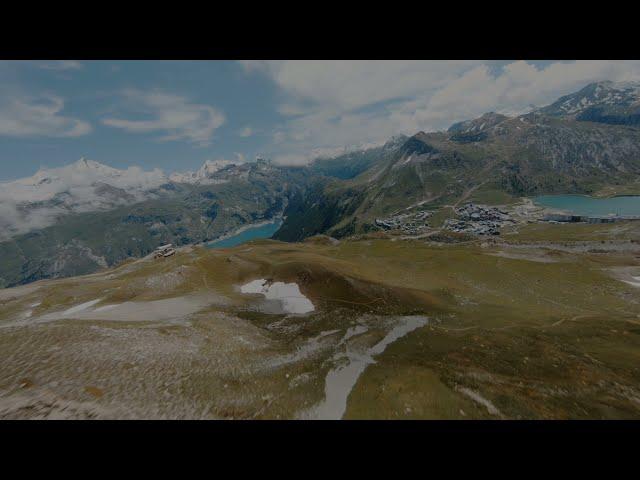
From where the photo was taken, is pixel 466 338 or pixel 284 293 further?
pixel 284 293

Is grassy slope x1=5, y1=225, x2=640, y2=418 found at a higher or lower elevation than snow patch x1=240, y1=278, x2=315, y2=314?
lower

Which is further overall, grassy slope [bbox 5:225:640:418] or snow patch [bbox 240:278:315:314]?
snow patch [bbox 240:278:315:314]

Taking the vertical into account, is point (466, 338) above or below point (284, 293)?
below

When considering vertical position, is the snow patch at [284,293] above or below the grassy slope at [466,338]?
above

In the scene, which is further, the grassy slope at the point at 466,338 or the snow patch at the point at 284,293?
the snow patch at the point at 284,293
